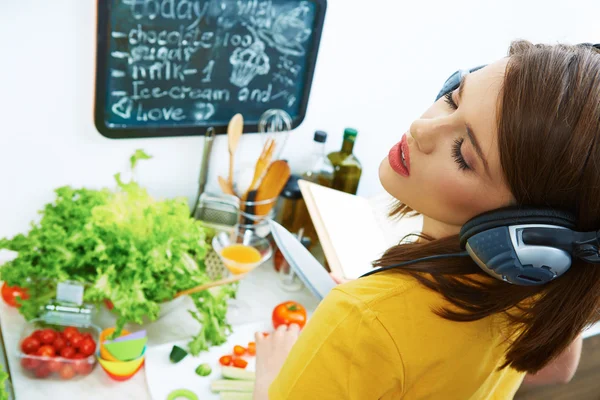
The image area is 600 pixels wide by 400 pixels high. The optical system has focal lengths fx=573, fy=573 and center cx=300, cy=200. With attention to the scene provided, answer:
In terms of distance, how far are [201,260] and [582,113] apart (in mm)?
934

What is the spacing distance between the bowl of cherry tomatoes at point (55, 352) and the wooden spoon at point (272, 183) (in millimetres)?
480

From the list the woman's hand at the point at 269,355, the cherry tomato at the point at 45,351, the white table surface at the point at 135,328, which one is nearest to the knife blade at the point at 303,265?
the woman's hand at the point at 269,355

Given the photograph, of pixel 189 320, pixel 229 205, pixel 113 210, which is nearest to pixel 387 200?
pixel 229 205

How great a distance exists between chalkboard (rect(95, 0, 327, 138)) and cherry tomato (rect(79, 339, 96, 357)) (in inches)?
16.5

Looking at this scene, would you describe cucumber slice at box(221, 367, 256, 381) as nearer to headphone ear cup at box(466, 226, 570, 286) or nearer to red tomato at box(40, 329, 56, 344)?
red tomato at box(40, 329, 56, 344)

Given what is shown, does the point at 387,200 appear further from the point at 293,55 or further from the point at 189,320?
the point at 189,320

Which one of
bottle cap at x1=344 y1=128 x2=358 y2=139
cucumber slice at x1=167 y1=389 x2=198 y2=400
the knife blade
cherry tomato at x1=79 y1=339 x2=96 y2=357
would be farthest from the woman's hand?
bottle cap at x1=344 y1=128 x2=358 y2=139

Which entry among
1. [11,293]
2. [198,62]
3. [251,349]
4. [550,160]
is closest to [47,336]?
[11,293]

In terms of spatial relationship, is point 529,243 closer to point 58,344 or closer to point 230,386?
point 230,386

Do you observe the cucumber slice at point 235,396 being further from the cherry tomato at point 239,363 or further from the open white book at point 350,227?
the open white book at point 350,227

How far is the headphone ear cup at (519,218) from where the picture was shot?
550mm

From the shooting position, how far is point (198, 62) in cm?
122

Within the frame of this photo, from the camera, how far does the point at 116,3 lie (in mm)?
1052

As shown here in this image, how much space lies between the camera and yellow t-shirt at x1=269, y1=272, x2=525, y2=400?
65cm
